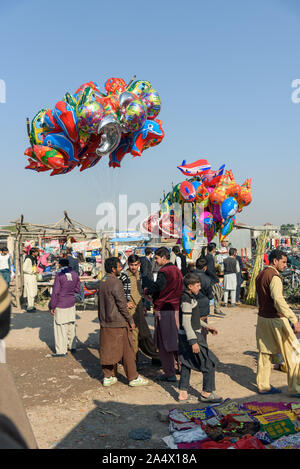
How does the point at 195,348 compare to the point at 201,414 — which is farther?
the point at 195,348

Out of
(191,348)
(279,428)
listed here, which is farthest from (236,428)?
(191,348)

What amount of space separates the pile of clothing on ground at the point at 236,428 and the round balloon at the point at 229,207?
29.7 feet

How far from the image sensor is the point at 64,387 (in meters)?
5.58

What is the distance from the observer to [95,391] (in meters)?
5.39

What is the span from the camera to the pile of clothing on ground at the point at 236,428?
138 inches

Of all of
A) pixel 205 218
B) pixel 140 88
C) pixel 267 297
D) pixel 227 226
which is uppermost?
pixel 140 88

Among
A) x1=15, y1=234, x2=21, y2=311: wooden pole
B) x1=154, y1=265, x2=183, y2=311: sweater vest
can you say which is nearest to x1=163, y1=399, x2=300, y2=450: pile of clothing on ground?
x1=154, y1=265, x2=183, y2=311: sweater vest

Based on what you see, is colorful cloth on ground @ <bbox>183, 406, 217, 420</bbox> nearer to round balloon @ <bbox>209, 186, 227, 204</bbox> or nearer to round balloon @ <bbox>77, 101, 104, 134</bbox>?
round balloon @ <bbox>77, 101, 104, 134</bbox>

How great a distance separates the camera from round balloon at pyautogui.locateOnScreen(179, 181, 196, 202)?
12.9 meters

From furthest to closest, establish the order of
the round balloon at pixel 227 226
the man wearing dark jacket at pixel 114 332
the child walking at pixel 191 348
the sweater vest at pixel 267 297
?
the round balloon at pixel 227 226 < the man wearing dark jacket at pixel 114 332 < the sweater vest at pixel 267 297 < the child walking at pixel 191 348

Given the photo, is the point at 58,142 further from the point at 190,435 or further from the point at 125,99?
the point at 190,435

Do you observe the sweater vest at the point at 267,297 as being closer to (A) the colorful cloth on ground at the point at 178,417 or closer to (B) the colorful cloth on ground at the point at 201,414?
(B) the colorful cloth on ground at the point at 201,414

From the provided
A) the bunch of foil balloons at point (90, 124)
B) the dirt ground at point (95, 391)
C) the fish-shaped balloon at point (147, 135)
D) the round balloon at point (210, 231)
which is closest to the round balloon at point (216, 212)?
the round balloon at point (210, 231)

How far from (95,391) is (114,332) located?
0.83 metres
